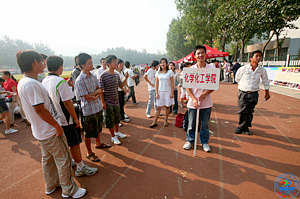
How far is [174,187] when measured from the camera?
2340 mm

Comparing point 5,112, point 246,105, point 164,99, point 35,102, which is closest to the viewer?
point 35,102

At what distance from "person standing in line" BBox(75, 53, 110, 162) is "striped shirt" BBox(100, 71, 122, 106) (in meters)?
0.44

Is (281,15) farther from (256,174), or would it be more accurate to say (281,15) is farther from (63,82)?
(63,82)

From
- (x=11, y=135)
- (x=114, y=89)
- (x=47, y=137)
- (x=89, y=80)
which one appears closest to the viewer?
(x=47, y=137)

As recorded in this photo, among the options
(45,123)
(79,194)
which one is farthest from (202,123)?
(45,123)

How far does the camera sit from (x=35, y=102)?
1697 mm

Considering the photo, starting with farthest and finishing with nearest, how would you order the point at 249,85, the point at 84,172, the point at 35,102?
the point at 249,85 < the point at 84,172 < the point at 35,102

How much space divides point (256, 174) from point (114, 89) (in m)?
3.30

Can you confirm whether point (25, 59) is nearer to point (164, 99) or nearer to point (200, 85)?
point (200, 85)

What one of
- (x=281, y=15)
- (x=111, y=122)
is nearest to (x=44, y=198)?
(x=111, y=122)

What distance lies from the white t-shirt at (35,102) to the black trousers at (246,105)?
428cm

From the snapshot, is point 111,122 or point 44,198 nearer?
point 44,198

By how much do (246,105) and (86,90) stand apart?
396 centimetres

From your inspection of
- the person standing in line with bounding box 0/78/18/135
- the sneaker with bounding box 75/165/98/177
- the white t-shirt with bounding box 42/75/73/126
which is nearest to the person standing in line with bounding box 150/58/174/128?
the sneaker with bounding box 75/165/98/177
